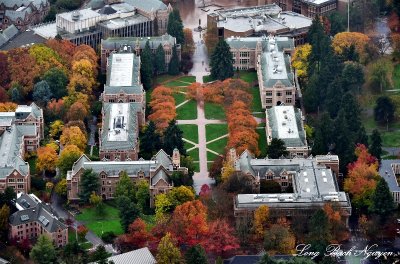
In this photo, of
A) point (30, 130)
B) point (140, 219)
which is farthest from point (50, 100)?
point (140, 219)

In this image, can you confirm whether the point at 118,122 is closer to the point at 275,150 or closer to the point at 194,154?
the point at 194,154

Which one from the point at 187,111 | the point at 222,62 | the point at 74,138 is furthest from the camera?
the point at 222,62

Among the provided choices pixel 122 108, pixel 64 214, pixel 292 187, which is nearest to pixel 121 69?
pixel 122 108

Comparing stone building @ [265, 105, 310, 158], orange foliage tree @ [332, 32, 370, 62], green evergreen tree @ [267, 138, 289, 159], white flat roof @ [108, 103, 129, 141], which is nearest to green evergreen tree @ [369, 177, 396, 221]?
stone building @ [265, 105, 310, 158]

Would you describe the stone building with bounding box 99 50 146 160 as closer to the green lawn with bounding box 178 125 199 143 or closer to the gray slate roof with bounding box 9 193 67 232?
the green lawn with bounding box 178 125 199 143

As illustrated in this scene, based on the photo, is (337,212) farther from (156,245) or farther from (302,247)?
(156,245)

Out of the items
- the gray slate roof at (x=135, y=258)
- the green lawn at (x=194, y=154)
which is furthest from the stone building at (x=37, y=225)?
the green lawn at (x=194, y=154)
